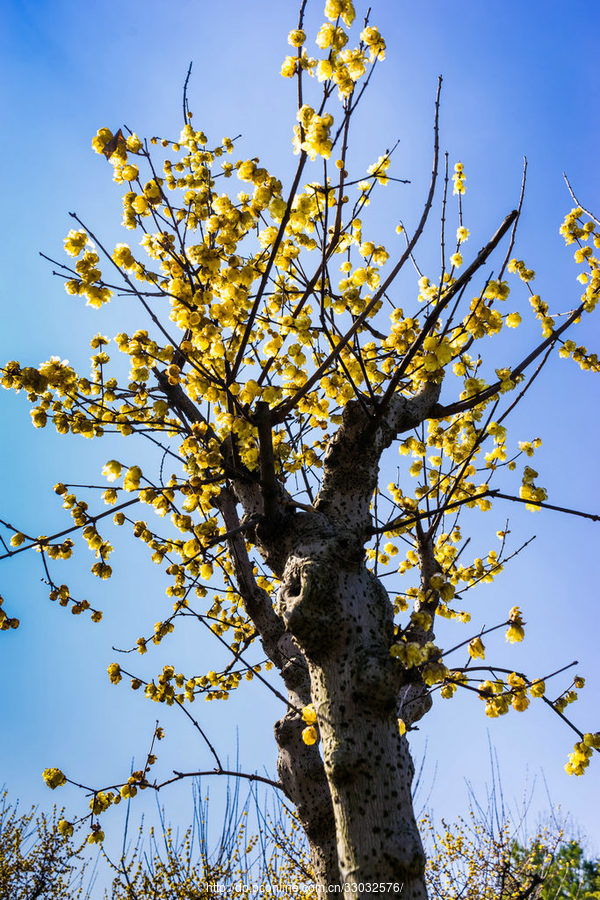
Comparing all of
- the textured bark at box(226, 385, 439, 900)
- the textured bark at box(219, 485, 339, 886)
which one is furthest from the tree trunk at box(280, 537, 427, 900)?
the textured bark at box(219, 485, 339, 886)

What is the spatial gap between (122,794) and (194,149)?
13.4 feet

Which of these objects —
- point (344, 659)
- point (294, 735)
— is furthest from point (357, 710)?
point (294, 735)

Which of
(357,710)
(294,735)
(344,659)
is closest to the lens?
(357,710)

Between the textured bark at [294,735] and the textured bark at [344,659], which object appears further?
the textured bark at [294,735]

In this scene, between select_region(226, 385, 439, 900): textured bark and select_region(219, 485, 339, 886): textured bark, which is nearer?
select_region(226, 385, 439, 900): textured bark

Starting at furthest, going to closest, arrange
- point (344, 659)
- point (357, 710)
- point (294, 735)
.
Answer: point (294, 735) → point (344, 659) → point (357, 710)

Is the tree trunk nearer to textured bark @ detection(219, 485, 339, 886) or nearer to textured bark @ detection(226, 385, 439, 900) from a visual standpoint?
textured bark @ detection(226, 385, 439, 900)

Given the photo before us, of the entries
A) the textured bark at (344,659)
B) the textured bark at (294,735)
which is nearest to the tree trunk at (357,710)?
the textured bark at (344,659)

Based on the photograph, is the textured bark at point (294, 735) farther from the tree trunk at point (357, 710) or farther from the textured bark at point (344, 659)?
the tree trunk at point (357, 710)

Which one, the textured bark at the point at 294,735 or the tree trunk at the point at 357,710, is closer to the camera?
the tree trunk at the point at 357,710

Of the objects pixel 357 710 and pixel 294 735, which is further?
pixel 294 735

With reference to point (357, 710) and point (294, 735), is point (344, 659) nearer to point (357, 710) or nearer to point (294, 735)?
point (357, 710)

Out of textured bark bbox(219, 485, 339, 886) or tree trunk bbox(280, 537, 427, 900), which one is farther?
textured bark bbox(219, 485, 339, 886)

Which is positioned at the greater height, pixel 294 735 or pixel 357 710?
pixel 294 735
